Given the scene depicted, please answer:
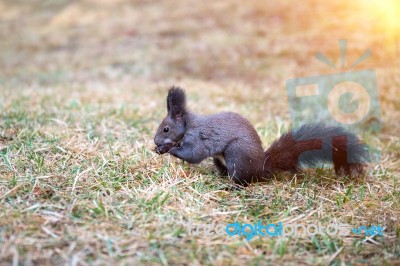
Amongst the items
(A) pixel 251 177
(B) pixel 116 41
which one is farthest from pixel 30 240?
(B) pixel 116 41

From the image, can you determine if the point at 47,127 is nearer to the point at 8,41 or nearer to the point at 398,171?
the point at 398,171

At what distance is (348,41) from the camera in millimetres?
9602

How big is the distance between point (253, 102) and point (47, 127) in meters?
3.33

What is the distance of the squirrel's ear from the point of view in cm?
388

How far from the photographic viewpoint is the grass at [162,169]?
2.54 m

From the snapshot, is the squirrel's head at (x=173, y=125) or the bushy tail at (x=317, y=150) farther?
the squirrel's head at (x=173, y=125)

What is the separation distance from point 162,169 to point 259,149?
0.84 metres
